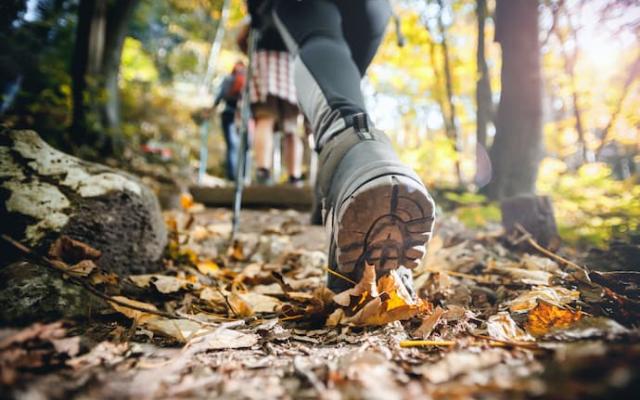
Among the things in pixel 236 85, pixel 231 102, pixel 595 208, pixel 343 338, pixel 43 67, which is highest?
pixel 43 67

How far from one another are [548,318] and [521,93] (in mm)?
3847

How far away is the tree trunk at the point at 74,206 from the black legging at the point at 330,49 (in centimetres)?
74

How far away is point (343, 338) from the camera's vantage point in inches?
30.1

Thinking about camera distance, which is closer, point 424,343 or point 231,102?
point 424,343

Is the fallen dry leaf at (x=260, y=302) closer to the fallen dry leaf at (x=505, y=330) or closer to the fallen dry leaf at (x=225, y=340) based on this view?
the fallen dry leaf at (x=225, y=340)

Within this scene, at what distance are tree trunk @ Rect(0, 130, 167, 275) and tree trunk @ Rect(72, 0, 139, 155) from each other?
12.8 ft

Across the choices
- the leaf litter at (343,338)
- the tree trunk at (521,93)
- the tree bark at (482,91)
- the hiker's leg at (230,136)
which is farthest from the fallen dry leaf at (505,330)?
the tree bark at (482,91)

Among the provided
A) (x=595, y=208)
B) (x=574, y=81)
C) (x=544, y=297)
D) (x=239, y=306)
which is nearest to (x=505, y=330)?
(x=544, y=297)

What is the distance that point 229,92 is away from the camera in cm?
554

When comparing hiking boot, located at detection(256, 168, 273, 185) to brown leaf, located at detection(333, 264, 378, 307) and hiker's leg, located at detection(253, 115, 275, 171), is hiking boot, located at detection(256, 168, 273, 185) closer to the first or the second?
hiker's leg, located at detection(253, 115, 275, 171)

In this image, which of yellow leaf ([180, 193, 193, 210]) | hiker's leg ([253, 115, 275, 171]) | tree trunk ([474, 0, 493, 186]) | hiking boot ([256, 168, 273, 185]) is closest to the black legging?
hiker's leg ([253, 115, 275, 171])

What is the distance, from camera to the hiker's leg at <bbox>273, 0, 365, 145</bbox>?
107 centimetres

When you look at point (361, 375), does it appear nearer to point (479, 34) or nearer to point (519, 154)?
point (519, 154)

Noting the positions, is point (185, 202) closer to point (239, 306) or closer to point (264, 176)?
point (264, 176)
